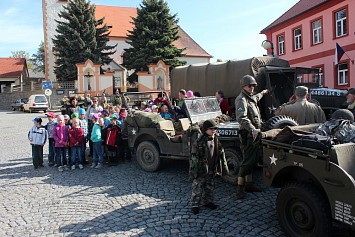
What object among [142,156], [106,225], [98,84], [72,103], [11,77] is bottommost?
[106,225]

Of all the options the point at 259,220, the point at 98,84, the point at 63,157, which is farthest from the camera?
the point at 98,84

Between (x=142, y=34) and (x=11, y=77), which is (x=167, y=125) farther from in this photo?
(x=11, y=77)

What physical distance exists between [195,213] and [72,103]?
24.7ft

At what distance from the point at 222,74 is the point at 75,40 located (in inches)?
1045

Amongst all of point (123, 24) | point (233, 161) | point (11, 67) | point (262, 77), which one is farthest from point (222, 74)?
point (11, 67)

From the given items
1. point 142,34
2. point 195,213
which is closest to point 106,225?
point 195,213

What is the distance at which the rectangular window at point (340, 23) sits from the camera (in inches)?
817

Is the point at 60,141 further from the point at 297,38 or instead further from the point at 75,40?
the point at 75,40

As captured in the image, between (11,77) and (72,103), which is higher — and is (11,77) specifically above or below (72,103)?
above

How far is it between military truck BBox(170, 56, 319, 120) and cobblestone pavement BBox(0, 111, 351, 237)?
432cm

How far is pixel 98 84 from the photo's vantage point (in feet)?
101

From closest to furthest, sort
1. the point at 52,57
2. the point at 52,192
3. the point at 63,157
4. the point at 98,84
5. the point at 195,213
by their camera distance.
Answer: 1. the point at 195,213
2. the point at 52,192
3. the point at 63,157
4. the point at 98,84
5. the point at 52,57

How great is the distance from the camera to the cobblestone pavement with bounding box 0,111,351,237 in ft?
13.7

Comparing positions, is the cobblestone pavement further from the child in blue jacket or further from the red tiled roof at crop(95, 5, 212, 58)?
the red tiled roof at crop(95, 5, 212, 58)
